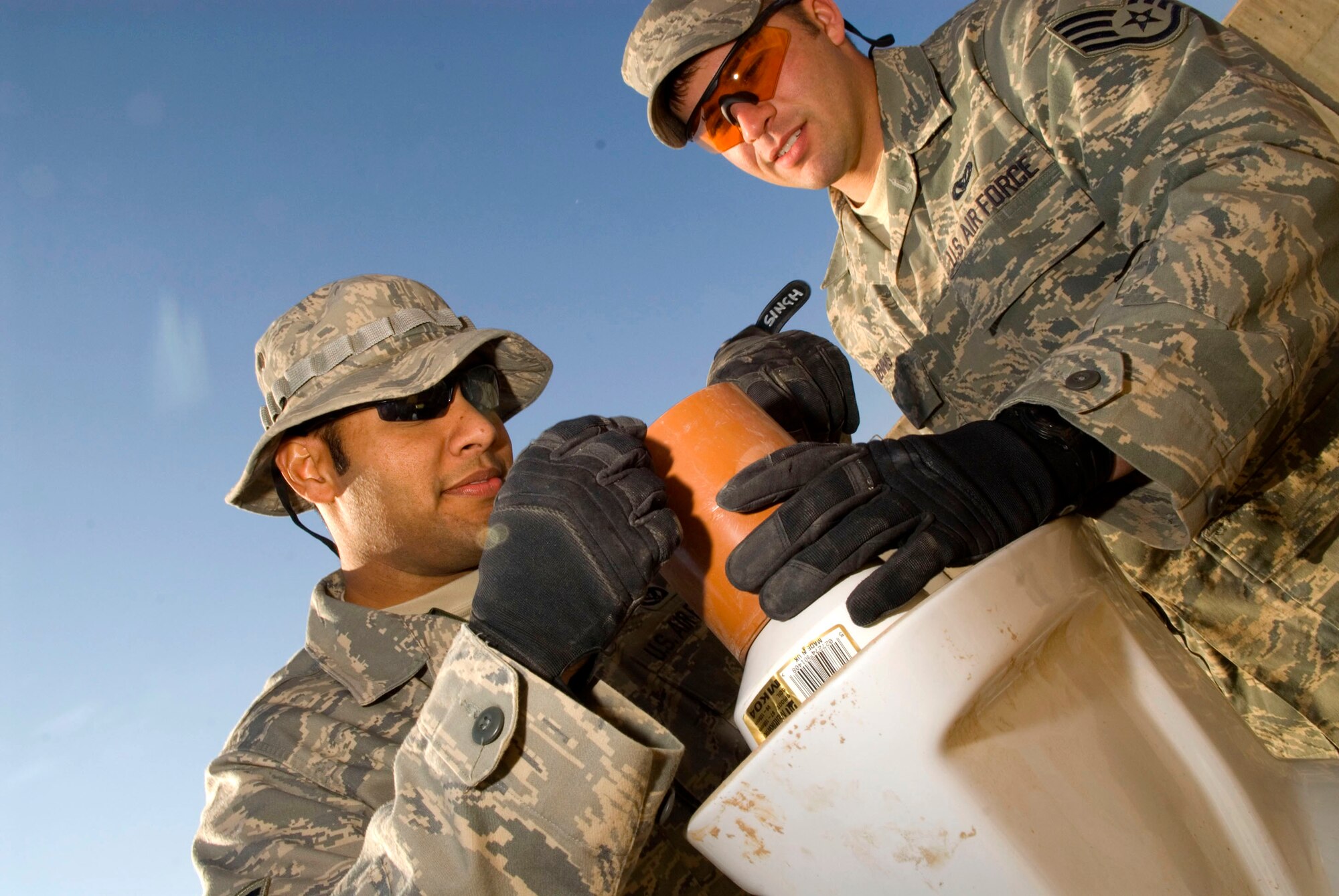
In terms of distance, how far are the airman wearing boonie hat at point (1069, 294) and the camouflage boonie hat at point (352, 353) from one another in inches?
39.9

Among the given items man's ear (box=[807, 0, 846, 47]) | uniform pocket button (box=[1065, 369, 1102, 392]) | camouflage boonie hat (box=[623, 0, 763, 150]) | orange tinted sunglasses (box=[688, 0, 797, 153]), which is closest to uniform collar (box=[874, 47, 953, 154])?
man's ear (box=[807, 0, 846, 47])

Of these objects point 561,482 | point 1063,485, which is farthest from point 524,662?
point 1063,485

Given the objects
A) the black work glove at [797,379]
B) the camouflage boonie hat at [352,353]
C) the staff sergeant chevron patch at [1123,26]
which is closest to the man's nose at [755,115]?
the black work glove at [797,379]

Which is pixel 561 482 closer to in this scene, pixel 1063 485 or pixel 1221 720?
pixel 1063 485

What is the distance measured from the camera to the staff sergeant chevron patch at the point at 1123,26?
184 centimetres

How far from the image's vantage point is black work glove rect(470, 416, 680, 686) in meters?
1.38

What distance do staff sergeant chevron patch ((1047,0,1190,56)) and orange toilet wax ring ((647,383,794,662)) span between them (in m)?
1.20

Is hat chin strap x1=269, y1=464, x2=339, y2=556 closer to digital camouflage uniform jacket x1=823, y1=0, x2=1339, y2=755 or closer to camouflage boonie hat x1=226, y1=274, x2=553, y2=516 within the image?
camouflage boonie hat x1=226, y1=274, x2=553, y2=516

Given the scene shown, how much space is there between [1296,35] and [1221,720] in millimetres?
5143

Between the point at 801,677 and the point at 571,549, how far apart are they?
0.45 meters

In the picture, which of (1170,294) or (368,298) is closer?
(1170,294)

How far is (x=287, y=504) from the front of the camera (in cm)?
298

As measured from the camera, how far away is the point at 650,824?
147 cm

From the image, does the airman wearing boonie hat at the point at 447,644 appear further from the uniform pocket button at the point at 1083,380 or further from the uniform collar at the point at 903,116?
the uniform collar at the point at 903,116
